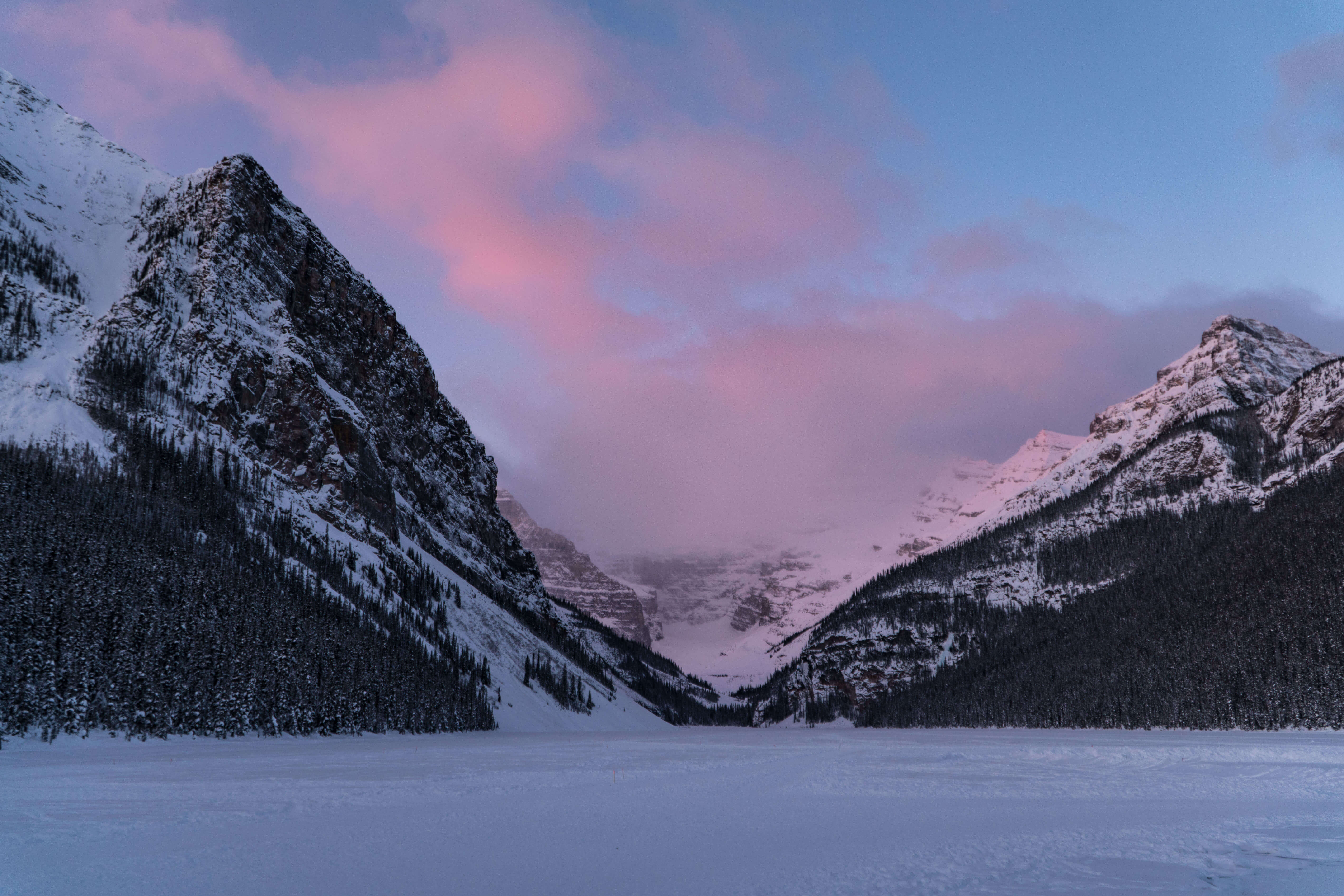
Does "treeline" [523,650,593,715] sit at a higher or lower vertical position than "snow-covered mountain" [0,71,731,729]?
lower

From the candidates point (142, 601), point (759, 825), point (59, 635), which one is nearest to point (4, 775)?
point (759, 825)

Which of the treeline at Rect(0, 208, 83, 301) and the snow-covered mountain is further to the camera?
the treeline at Rect(0, 208, 83, 301)

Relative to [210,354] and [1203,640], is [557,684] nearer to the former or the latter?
[210,354]

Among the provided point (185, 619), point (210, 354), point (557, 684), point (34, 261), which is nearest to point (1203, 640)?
point (557, 684)

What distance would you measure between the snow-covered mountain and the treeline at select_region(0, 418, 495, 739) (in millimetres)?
6564

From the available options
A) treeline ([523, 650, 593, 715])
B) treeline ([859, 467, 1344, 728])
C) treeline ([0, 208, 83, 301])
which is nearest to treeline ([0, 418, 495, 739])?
treeline ([523, 650, 593, 715])

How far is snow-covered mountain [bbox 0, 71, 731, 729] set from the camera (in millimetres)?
135250

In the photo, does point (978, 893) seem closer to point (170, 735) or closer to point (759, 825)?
point (759, 825)

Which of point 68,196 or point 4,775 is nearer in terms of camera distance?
point 4,775

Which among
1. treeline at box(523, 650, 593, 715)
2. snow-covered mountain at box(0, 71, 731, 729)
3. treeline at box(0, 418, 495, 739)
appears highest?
snow-covered mountain at box(0, 71, 731, 729)

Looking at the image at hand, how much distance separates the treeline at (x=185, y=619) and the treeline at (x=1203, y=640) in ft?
369

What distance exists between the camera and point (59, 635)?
66.8 meters

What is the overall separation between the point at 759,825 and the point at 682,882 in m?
9.60

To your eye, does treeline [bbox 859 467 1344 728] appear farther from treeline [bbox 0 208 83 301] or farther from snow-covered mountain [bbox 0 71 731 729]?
treeline [bbox 0 208 83 301]
